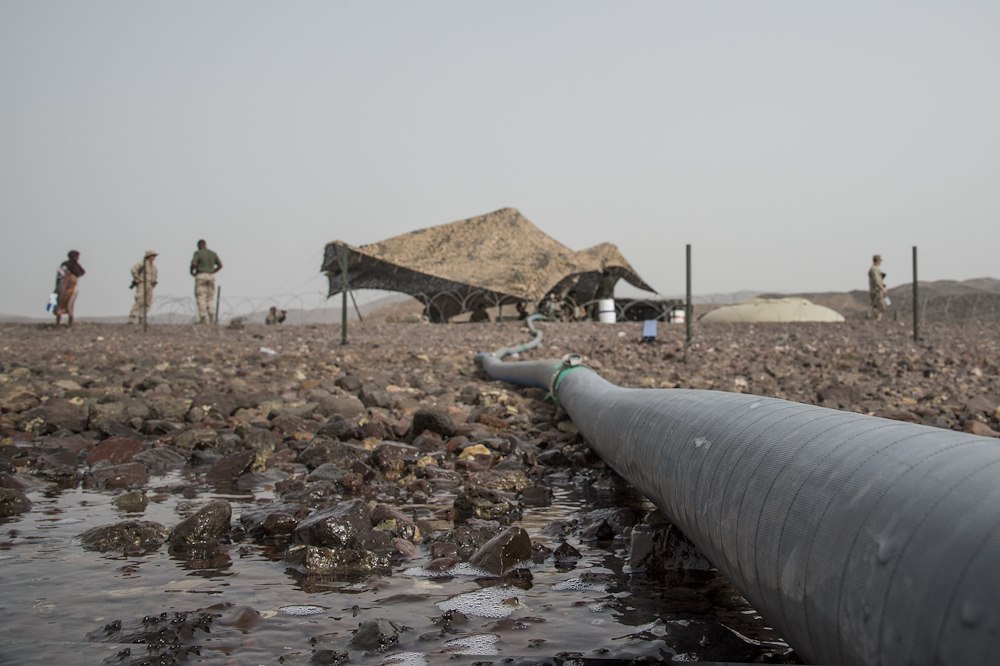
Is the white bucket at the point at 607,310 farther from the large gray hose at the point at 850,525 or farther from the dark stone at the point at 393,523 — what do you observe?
the large gray hose at the point at 850,525

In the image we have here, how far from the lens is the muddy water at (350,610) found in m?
2.43

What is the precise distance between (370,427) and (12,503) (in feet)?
9.05

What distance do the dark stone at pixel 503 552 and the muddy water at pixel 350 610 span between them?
92mm

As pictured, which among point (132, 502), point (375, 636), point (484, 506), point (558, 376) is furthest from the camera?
point (558, 376)

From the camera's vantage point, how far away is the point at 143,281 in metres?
19.3

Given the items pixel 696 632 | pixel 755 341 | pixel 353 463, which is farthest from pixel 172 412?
pixel 755 341

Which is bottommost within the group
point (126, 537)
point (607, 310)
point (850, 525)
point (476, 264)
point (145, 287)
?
point (126, 537)

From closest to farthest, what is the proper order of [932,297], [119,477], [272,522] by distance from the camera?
[272,522] < [119,477] < [932,297]

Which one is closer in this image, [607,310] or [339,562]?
[339,562]

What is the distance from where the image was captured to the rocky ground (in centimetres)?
356

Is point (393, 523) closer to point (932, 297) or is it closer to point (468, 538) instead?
point (468, 538)

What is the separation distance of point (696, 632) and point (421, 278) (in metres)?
24.3

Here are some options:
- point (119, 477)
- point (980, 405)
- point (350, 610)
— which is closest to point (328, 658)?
point (350, 610)

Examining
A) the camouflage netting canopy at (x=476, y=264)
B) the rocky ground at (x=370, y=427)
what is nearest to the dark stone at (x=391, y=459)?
the rocky ground at (x=370, y=427)
